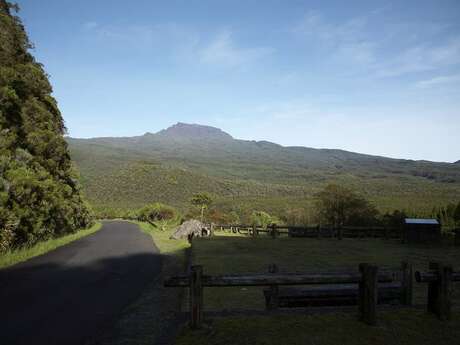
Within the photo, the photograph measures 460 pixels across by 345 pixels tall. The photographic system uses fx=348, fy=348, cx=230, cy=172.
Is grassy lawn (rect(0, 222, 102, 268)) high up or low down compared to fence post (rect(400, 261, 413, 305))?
down

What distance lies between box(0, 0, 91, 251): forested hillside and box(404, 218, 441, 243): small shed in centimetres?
2261

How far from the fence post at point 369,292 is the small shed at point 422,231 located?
19869 mm

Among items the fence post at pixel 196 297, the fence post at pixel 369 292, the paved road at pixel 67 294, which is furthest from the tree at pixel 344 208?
the fence post at pixel 196 297

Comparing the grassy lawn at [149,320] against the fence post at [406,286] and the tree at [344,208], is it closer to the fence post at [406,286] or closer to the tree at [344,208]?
the fence post at [406,286]

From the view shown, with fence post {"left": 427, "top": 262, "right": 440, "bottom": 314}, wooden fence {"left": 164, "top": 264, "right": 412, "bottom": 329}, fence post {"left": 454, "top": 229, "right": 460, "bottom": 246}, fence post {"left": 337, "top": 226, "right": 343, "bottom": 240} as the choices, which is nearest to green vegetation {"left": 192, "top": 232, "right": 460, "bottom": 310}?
fence post {"left": 454, "top": 229, "right": 460, "bottom": 246}

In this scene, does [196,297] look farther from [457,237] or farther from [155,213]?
[155,213]

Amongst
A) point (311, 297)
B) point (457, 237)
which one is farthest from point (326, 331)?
point (457, 237)

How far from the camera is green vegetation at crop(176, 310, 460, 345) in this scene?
563cm

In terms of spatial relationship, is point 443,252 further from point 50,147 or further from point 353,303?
point 50,147

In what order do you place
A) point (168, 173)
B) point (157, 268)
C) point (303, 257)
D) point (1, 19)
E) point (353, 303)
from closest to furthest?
point (353, 303) → point (157, 268) → point (303, 257) → point (1, 19) → point (168, 173)

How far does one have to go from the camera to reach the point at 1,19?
18812 mm

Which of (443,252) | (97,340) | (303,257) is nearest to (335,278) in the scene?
(97,340)

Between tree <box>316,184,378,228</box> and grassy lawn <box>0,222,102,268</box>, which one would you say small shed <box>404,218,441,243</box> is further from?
grassy lawn <box>0,222,102,268</box>

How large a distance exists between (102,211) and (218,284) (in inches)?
2933
